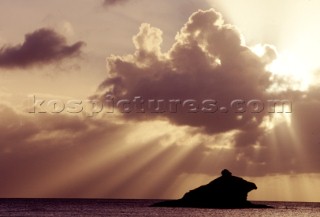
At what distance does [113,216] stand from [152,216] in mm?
13249

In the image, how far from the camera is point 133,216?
606 ft

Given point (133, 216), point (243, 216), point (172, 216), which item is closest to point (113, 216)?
point (133, 216)

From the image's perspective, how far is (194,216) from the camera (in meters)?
179

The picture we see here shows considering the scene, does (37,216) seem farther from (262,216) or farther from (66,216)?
(262,216)

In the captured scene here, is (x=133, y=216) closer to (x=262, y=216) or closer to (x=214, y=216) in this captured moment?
(x=214, y=216)

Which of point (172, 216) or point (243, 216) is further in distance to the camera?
point (243, 216)

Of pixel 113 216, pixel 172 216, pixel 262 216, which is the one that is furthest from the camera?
pixel 262 216

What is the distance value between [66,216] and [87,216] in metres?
5.75

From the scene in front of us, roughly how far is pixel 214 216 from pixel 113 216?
28708 mm

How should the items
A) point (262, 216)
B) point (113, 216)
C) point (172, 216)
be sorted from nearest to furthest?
point (172, 216)
point (113, 216)
point (262, 216)

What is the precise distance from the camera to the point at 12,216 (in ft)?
572

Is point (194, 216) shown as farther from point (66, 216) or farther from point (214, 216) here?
point (66, 216)

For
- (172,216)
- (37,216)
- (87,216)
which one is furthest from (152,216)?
(37,216)

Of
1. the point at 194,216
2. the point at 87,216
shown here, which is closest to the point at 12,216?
the point at 87,216
